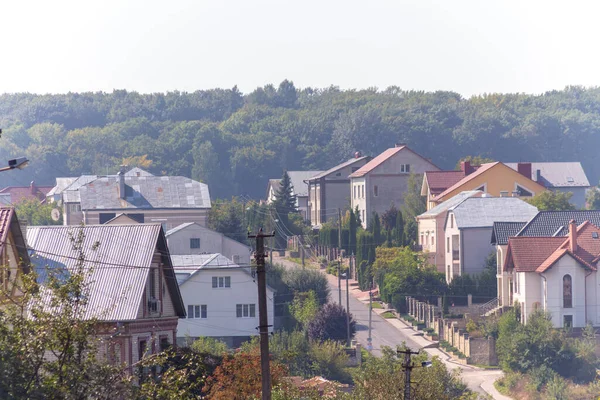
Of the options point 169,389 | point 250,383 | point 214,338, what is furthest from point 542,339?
point 169,389

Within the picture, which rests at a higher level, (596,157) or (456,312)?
(596,157)

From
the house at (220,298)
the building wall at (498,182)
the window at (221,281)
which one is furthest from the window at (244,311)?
the building wall at (498,182)

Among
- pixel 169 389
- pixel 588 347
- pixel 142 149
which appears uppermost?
pixel 142 149

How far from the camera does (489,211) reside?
85625mm

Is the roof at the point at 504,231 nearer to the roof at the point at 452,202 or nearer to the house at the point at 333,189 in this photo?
the roof at the point at 452,202

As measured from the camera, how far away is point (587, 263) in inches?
2876

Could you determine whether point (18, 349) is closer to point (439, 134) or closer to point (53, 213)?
point (53, 213)

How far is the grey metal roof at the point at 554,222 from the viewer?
80.0 meters

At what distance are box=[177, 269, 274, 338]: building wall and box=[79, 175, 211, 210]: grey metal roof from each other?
29.6m

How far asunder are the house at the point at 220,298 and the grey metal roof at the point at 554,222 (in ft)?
59.3

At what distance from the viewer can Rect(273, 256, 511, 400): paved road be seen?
62625 millimetres

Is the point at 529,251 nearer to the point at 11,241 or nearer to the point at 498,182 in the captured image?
the point at 498,182

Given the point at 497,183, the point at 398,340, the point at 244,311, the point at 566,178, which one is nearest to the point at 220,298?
the point at 244,311

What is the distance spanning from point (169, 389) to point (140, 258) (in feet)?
45.0
